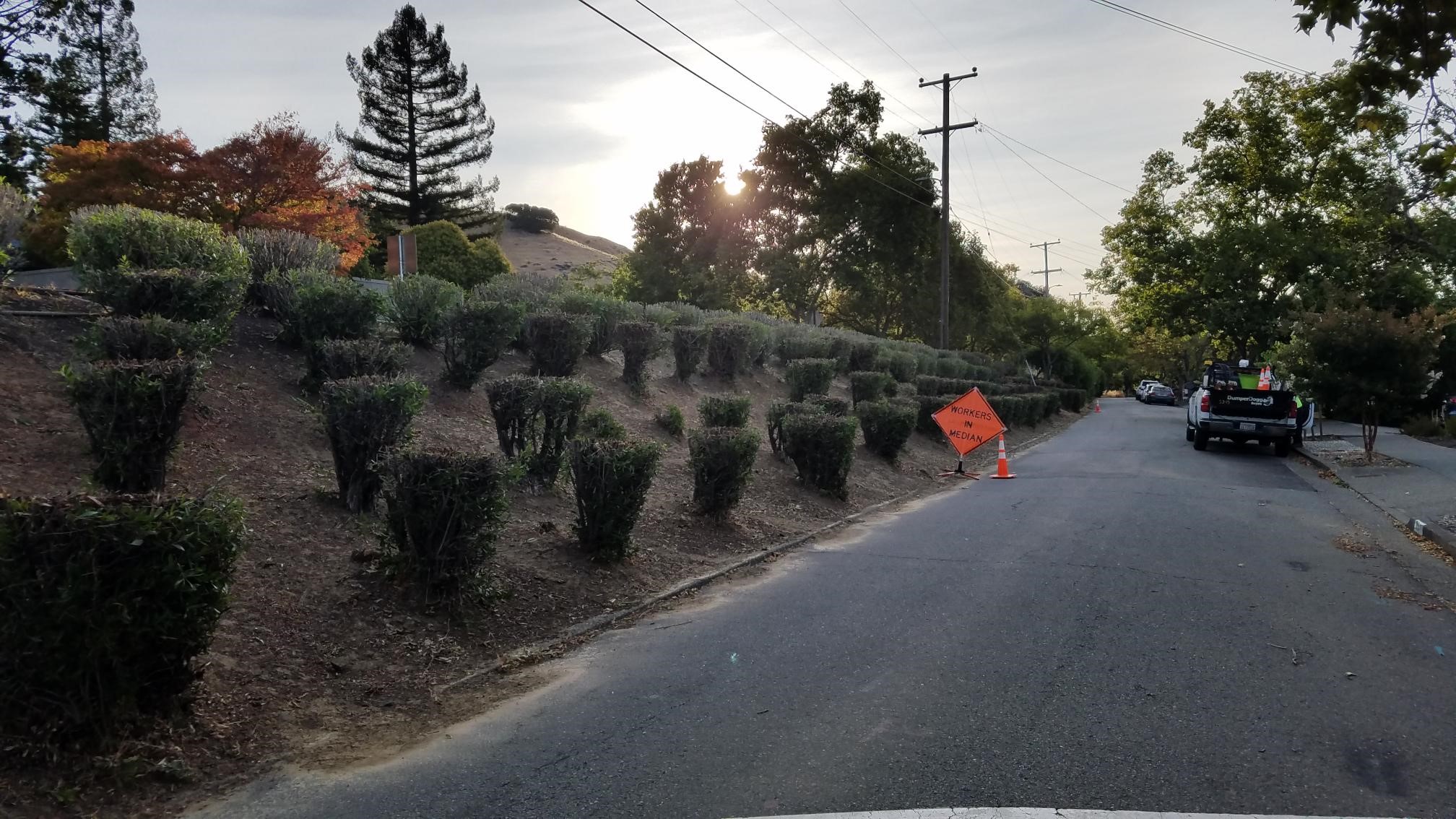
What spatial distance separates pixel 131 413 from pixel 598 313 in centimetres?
1043

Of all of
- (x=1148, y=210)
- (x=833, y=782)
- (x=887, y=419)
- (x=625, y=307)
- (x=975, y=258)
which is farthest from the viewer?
(x=975, y=258)

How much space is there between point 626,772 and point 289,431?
5622 millimetres

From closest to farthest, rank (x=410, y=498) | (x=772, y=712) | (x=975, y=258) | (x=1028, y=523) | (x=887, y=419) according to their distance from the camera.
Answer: (x=772, y=712), (x=410, y=498), (x=1028, y=523), (x=887, y=419), (x=975, y=258)

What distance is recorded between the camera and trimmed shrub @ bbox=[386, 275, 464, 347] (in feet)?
40.7

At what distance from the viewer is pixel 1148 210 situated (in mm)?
40562

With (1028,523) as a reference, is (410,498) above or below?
above

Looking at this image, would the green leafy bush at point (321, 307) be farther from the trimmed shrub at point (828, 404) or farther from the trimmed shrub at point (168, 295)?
the trimmed shrub at point (828, 404)

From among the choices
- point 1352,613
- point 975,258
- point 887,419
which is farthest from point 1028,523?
point 975,258

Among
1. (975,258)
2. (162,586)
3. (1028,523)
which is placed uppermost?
(975,258)

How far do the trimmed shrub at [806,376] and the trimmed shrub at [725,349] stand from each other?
45.6 inches

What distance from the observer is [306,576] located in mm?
6203

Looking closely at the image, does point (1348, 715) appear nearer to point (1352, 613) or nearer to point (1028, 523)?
point (1352, 613)

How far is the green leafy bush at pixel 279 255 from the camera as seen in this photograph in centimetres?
1158

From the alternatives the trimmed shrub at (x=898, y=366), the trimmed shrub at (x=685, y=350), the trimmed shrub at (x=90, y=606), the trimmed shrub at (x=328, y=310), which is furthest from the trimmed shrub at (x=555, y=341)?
the trimmed shrub at (x=898, y=366)
